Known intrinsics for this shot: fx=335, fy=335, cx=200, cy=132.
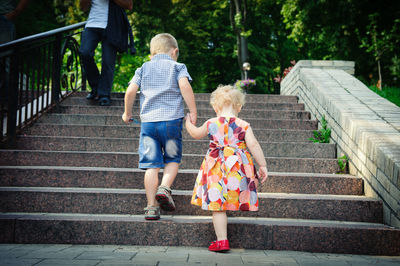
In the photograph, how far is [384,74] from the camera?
1458 centimetres

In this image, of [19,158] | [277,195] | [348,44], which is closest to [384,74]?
[348,44]

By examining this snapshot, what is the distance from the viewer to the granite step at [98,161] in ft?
12.5

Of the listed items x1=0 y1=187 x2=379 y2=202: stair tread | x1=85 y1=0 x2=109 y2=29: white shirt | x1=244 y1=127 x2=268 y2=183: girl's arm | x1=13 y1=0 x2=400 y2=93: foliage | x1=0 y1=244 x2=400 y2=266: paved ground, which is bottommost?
x1=0 y1=244 x2=400 y2=266: paved ground

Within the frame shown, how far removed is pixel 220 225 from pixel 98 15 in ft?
12.4

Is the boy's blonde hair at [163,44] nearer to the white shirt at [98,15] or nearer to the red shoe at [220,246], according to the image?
the red shoe at [220,246]

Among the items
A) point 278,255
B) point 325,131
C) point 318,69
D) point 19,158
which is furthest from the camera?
point 318,69

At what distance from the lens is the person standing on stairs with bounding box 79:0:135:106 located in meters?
4.95

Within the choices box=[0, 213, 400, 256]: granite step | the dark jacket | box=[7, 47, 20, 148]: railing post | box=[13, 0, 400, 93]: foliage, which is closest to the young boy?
box=[0, 213, 400, 256]: granite step

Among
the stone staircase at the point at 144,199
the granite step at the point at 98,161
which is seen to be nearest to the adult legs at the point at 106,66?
the stone staircase at the point at 144,199

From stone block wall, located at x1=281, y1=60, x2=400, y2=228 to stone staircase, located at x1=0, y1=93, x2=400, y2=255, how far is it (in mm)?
173

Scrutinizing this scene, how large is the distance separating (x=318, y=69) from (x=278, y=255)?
449 centimetres

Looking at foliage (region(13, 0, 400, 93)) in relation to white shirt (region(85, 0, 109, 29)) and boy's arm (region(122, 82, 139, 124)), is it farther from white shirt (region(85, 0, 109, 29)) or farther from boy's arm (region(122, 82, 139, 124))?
boy's arm (region(122, 82, 139, 124))

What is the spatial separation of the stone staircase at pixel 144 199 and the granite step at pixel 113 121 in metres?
0.25

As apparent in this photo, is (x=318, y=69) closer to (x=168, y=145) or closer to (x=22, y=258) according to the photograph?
(x=168, y=145)
